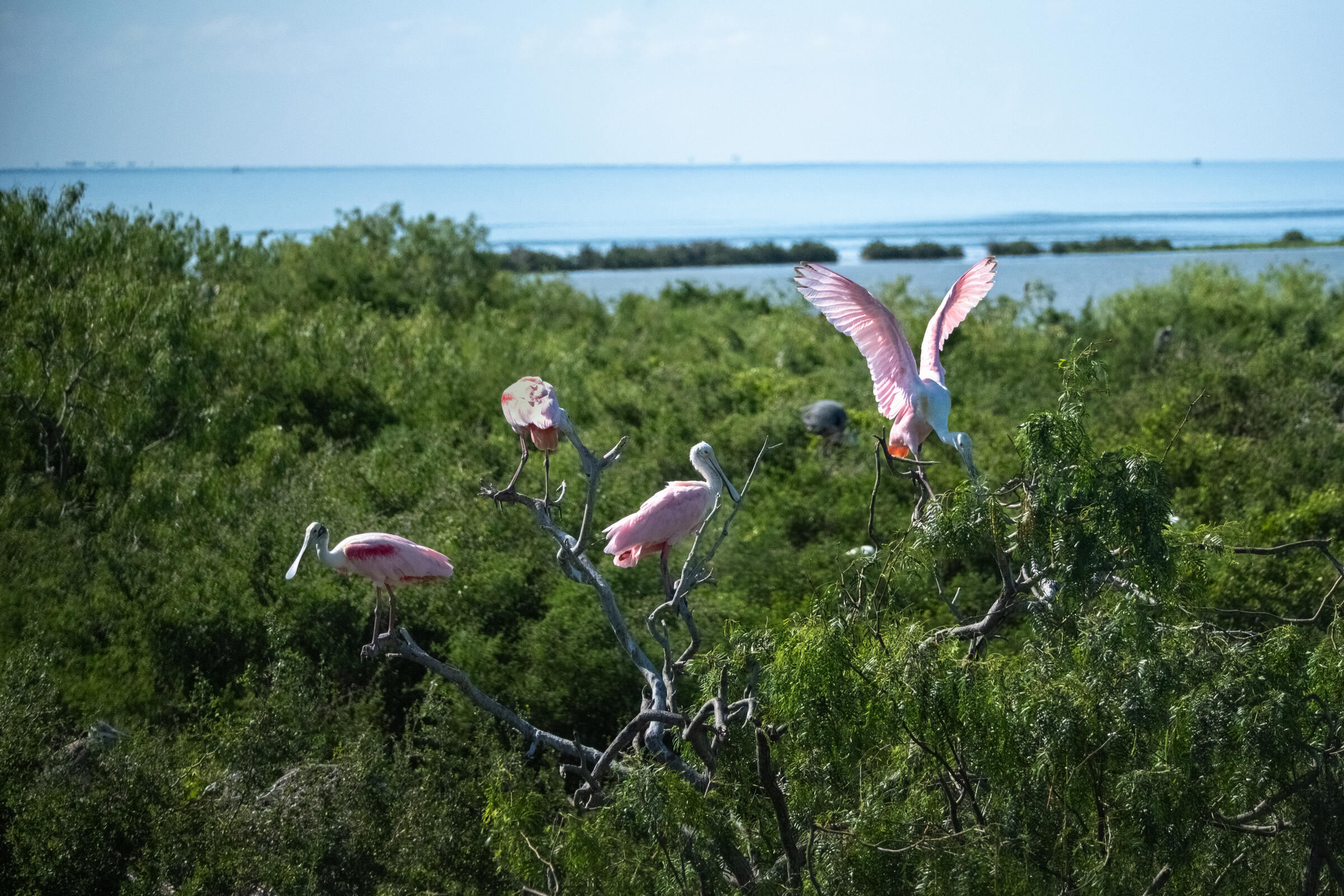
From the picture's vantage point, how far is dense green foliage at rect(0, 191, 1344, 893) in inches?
194

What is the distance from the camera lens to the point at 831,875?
17.4 feet

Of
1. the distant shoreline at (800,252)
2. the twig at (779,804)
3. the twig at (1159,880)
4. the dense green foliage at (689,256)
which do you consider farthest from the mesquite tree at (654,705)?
the dense green foliage at (689,256)

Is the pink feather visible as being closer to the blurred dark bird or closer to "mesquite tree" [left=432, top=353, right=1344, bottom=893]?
"mesquite tree" [left=432, top=353, right=1344, bottom=893]

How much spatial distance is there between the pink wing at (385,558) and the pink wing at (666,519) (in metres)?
1.09

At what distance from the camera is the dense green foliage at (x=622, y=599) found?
16.2 ft

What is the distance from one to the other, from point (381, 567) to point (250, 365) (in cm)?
1116

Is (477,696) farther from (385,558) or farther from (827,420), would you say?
(827,420)

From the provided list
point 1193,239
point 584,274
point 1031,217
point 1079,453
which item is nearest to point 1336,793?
point 1079,453

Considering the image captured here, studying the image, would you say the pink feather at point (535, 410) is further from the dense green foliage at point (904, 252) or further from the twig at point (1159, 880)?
the dense green foliage at point (904, 252)

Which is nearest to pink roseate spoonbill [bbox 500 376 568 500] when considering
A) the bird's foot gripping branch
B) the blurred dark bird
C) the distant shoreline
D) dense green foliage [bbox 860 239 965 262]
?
the bird's foot gripping branch

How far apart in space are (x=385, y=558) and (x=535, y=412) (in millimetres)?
1487

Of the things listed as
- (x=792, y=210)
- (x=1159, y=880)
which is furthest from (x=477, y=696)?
(x=792, y=210)

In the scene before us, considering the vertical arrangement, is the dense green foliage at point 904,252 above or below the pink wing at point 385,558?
above

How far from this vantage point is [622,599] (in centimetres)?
1111
